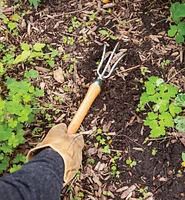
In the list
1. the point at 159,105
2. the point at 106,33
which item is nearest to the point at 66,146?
the point at 159,105

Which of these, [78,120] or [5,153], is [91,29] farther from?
[5,153]

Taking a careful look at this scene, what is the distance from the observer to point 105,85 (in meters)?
2.76

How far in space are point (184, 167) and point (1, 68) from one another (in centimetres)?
160

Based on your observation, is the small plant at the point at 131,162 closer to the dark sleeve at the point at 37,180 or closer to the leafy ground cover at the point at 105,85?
the leafy ground cover at the point at 105,85

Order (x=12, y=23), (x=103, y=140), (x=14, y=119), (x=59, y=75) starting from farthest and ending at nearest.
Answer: (x=12, y=23) < (x=59, y=75) < (x=103, y=140) < (x=14, y=119)

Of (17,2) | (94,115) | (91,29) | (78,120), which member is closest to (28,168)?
(78,120)

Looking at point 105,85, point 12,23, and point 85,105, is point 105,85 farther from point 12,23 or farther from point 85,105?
point 12,23

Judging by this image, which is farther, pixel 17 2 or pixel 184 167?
pixel 17 2

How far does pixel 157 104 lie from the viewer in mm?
2605

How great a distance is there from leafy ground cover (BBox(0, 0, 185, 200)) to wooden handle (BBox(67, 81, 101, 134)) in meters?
0.14

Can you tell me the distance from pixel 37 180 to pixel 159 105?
3.75 ft

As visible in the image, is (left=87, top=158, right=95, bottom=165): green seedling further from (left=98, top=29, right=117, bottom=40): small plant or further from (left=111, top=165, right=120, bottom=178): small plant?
(left=98, top=29, right=117, bottom=40): small plant

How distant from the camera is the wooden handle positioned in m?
2.56

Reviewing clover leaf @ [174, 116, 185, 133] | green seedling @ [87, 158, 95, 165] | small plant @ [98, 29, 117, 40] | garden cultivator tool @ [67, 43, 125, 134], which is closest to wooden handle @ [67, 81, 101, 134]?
garden cultivator tool @ [67, 43, 125, 134]
